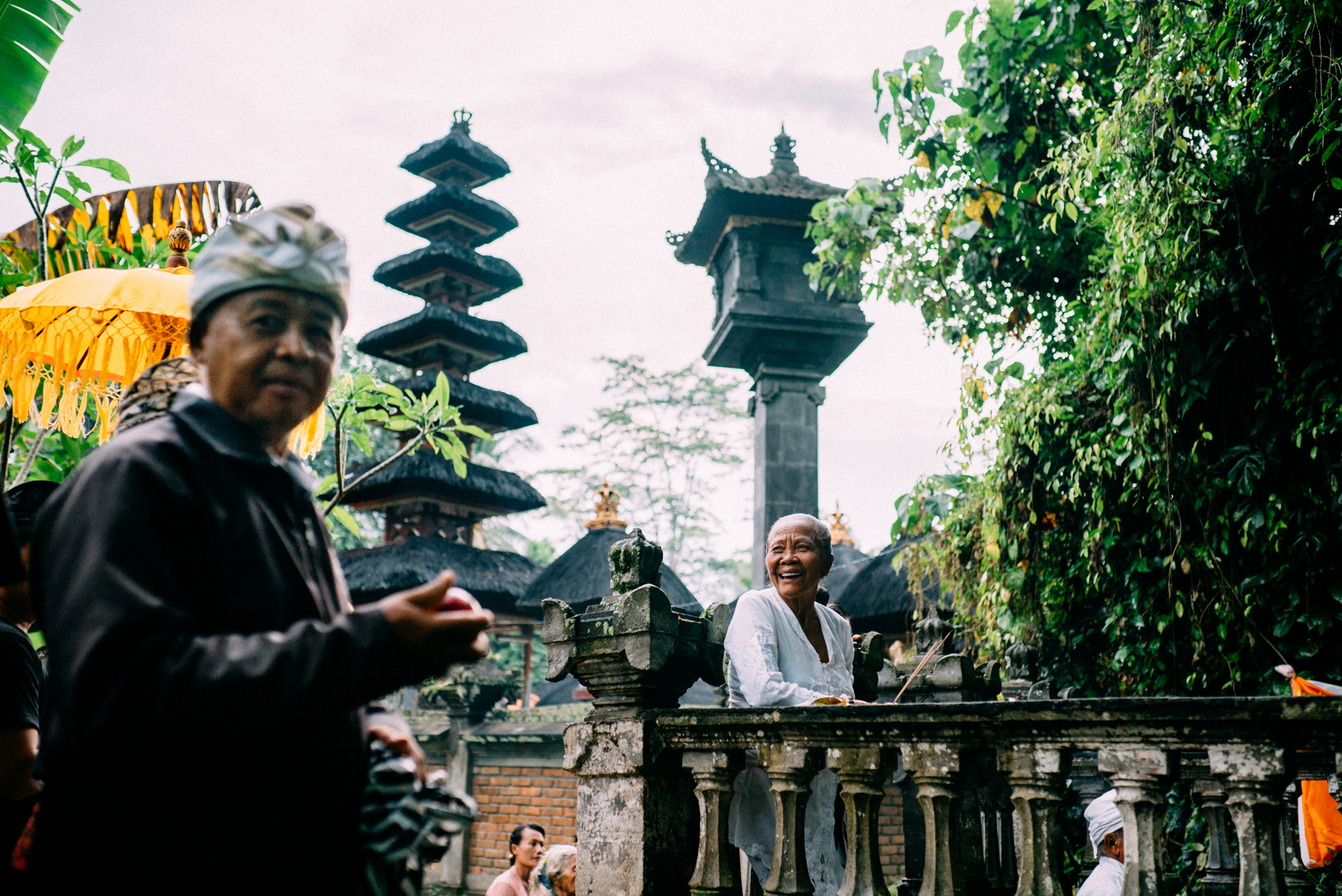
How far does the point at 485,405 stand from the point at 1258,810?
20.6m

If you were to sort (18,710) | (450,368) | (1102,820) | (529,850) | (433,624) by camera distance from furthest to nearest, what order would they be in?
(450,368), (529,850), (1102,820), (18,710), (433,624)

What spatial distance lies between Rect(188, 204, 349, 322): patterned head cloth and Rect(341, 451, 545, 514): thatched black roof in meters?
19.4

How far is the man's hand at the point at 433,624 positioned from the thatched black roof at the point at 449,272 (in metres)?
23.3

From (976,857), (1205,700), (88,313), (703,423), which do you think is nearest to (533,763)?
(976,857)

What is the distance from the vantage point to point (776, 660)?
406cm

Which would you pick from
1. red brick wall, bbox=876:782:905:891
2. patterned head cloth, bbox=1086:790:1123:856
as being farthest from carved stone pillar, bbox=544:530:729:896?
red brick wall, bbox=876:782:905:891

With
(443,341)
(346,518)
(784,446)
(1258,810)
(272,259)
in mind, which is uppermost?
(443,341)

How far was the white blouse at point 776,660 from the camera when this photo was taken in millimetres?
3932

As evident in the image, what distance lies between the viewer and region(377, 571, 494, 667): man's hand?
127 centimetres

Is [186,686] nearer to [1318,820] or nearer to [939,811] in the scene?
[939,811]

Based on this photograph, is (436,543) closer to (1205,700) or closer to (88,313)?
(88,313)

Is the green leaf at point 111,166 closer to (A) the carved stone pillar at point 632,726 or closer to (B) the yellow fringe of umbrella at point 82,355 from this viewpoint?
(B) the yellow fringe of umbrella at point 82,355

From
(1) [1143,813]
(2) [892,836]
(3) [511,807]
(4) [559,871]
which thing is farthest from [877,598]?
(1) [1143,813]

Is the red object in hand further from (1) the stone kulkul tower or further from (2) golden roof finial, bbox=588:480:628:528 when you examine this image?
(2) golden roof finial, bbox=588:480:628:528
